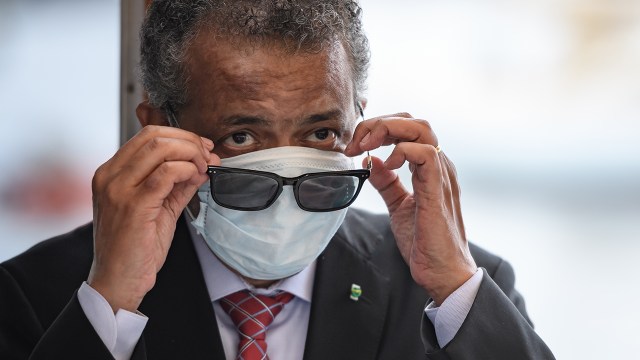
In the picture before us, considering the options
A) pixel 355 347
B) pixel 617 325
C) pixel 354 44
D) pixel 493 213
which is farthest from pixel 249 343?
pixel 493 213

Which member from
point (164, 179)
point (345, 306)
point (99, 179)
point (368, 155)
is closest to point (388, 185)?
point (368, 155)

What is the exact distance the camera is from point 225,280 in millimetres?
2025

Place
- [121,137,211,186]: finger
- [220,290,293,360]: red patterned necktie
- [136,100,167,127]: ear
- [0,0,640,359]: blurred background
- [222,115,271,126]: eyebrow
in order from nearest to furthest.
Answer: [121,137,211,186]: finger < [222,115,271,126]: eyebrow < [220,290,293,360]: red patterned necktie < [136,100,167,127]: ear < [0,0,640,359]: blurred background

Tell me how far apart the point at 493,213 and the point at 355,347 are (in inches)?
129

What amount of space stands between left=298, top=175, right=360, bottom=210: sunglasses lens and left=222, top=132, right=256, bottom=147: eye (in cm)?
18

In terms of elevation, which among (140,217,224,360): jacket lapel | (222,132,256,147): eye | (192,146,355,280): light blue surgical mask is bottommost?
(140,217,224,360): jacket lapel

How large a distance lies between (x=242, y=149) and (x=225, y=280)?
1.34ft

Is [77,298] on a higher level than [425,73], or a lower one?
lower

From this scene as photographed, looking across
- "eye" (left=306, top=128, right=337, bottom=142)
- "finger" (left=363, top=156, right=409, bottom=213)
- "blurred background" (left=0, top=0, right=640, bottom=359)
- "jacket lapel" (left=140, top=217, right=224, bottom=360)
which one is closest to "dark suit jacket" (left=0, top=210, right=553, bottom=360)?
"jacket lapel" (left=140, top=217, right=224, bottom=360)

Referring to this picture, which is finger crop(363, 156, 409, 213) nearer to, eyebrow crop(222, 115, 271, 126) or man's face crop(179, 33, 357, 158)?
man's face crop(179, 33, 357, 158)

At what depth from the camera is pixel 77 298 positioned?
5.55 feet

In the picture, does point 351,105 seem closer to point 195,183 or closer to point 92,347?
point 195,183

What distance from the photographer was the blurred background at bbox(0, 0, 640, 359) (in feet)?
13.2

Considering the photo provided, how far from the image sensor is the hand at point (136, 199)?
1.66m
